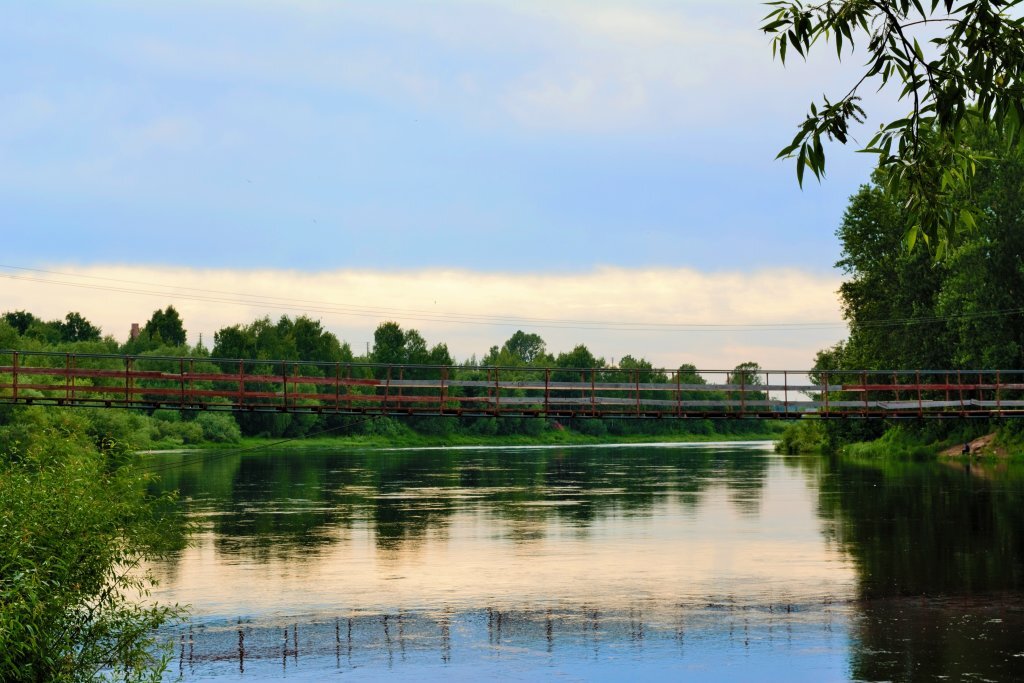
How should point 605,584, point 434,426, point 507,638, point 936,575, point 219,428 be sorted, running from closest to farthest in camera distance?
point 507,638
point 605,584
point 936,575
point 219,428
point 434,426

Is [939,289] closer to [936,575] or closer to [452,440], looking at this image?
[936,575]

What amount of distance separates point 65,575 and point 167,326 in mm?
153803

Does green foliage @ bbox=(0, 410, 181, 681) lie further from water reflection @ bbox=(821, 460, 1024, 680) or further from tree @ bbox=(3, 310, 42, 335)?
tree @ bbox=(3, 310, 42, 335)

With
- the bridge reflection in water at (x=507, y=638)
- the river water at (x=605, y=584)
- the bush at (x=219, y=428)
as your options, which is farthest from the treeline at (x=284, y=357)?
the bridge reflection in water at (x=507, y=638)

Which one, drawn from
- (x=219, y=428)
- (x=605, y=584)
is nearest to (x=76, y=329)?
(x=219, y=428)

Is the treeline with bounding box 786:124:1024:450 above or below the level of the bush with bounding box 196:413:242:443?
above

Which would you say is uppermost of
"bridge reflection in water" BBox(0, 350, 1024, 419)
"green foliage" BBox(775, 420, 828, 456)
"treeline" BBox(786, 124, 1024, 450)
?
"treeline" BBox(786, 124, 1024, 450)

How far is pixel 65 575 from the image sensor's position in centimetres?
1900

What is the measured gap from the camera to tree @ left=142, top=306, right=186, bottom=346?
16562 cm

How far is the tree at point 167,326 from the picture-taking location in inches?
6521

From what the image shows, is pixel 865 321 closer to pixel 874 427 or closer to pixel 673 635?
pixel 874 427

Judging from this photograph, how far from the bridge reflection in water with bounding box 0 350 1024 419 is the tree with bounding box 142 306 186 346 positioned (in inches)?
767

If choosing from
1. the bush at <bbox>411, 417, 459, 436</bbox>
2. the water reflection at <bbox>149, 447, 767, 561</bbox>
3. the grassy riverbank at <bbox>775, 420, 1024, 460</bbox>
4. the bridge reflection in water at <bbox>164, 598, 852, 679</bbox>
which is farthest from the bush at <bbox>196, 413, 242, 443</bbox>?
the bridge reflection in water at <bbox>164, 598, 852, 679</bbox>

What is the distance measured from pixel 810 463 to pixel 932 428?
9241 mm
